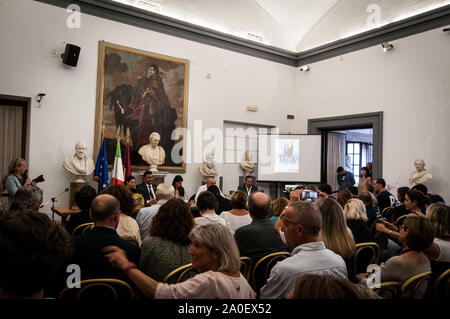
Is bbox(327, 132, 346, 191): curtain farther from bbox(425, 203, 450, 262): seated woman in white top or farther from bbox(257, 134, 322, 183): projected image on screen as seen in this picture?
bbox(425, 203, 450, 262): seated woman in white top

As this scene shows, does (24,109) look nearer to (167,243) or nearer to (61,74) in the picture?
(61,74)

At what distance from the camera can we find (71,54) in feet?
24.2

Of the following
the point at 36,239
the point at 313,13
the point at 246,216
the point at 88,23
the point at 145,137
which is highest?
the point at 313,13

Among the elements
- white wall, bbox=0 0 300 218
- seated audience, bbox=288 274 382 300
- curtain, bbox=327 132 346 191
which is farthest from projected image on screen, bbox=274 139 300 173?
seated audience, bbox=288 274 382 300

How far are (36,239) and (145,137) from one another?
7.48 meters

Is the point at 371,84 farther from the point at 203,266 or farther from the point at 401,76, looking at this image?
the point at 203,266

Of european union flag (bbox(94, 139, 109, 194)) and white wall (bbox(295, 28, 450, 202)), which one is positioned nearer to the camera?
european union flag (bbox(94, 139, 109, 194))

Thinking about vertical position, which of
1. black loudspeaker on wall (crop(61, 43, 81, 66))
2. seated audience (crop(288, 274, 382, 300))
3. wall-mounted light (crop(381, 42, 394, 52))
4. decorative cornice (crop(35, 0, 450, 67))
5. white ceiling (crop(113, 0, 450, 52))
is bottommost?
seated audience (crop(288, 274, 382, 300))

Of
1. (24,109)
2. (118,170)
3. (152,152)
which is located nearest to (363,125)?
(152,152)

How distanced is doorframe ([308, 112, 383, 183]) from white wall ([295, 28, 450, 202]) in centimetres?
12

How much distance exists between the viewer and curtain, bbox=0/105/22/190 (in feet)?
24.3

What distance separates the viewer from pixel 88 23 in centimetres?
783

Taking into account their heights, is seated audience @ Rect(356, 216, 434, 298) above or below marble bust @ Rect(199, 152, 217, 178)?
below

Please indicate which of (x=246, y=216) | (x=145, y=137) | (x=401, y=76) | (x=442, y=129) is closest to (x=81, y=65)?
(x=145, y=137)
